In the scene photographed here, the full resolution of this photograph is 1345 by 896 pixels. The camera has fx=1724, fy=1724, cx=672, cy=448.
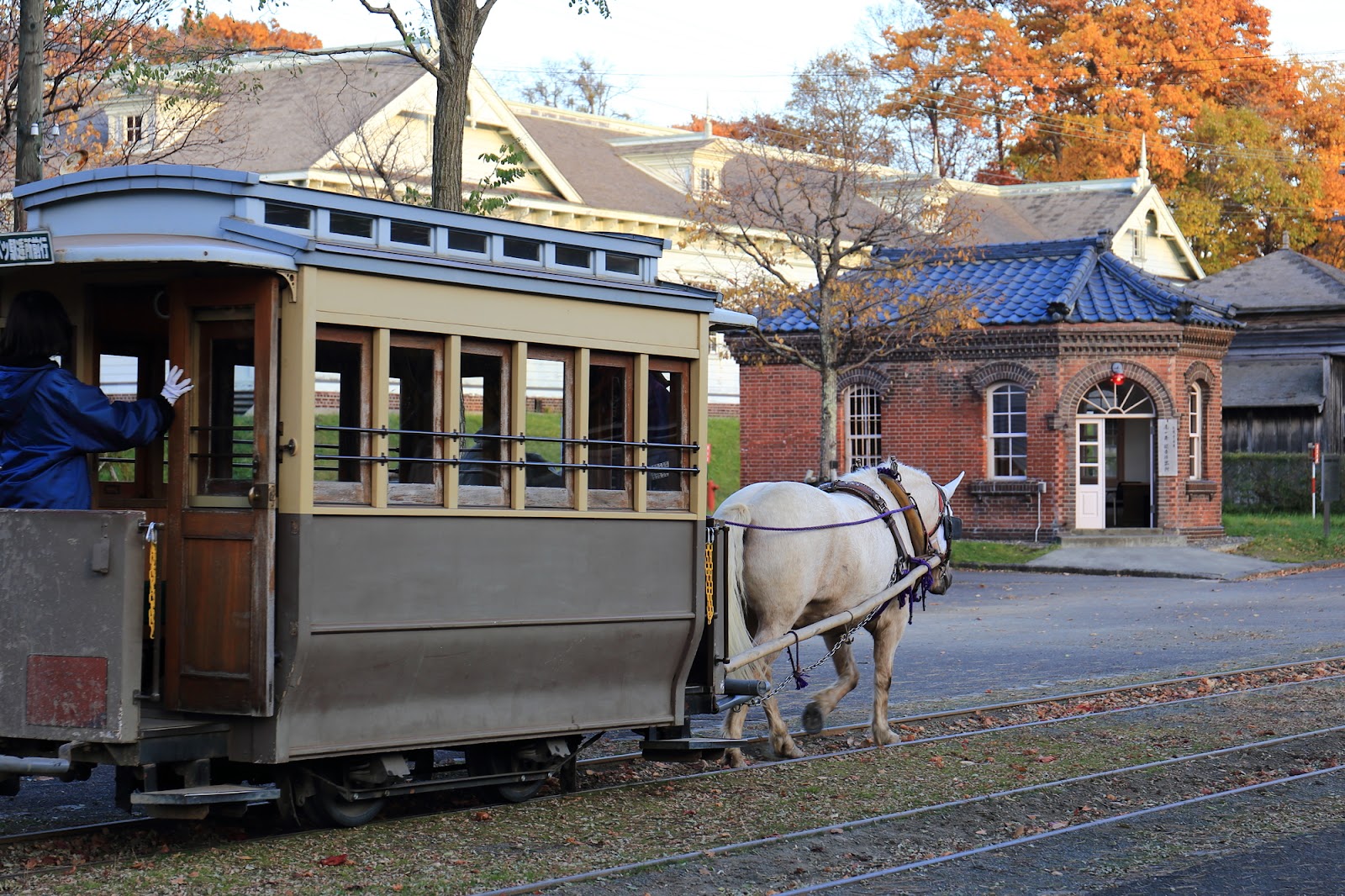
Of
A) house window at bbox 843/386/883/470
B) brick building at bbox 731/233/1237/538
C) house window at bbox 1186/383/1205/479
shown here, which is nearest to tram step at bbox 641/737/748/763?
brick building at bbox 731/233/1237/538

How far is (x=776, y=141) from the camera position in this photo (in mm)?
34250

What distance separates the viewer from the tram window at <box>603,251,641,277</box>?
29.0 ft

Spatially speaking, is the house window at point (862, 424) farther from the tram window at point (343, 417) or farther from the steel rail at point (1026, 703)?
the tram window at point (343, 417)

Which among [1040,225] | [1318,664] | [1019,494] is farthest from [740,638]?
[1040,225]

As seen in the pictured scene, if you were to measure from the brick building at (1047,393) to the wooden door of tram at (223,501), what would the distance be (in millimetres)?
22897

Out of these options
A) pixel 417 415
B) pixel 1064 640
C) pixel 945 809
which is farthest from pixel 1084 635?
pixel 417 415

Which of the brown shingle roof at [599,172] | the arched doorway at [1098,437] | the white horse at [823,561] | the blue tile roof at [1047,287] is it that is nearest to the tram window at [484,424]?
the white horse at [823,561]

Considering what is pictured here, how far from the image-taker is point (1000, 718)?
41.5 ft

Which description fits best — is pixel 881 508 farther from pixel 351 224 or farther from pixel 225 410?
pixel 225 410

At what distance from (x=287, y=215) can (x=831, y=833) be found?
3974 millimetres

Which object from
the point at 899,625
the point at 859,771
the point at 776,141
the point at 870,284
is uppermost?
the point at 776,141

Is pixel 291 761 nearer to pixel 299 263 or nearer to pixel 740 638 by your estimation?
pixel 299 263

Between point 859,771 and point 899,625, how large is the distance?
157cm

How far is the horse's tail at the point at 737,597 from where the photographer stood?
388 inches
